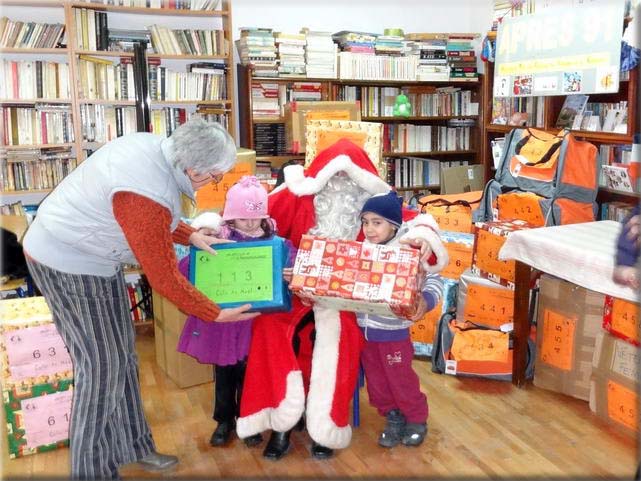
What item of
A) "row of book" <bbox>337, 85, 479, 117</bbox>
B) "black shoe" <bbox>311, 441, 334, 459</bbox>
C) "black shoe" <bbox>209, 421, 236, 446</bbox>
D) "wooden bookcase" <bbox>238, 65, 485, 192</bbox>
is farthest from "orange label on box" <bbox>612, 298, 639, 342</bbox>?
"row of book" <bbox>337, 85, 479, 117</bbox>

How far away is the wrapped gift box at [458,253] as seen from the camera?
3.31 metres

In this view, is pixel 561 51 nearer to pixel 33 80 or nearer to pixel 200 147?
pixel 200 147

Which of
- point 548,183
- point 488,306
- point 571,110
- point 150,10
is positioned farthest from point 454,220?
point 150,10

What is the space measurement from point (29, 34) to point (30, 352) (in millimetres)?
2392

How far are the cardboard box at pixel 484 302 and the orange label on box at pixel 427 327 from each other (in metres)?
0.11

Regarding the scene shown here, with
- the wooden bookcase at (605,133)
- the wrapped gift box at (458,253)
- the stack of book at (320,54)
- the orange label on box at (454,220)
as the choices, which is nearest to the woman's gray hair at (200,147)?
the wrapped gift box at (458,253)

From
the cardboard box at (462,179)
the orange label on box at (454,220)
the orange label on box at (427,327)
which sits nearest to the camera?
the orange label on box at (427,327)

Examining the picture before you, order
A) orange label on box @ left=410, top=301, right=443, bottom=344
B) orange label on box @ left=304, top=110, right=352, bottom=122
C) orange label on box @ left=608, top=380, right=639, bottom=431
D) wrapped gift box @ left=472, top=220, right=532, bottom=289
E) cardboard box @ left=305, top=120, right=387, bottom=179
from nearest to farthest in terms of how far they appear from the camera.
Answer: orange label on box @ left=608, top=380, right=639, bottom=431, wrapped gift box @ left=472, top=220, right=532, bottom=289, cardboard box @ left=305, top=120, right=387, bottom=179, orange label on box @ left=410, top=301, right=443, bottom=344, orange label on box @ left=304, top=110, right=352, bottom=122

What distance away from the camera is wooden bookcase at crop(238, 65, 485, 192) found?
4.53 m

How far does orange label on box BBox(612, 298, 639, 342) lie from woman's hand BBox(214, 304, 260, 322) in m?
1.42

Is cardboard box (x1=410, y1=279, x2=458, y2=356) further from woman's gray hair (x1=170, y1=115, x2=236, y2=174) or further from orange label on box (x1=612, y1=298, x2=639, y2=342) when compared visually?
woman's gray hair (x1=170, y1=115, x2=236, y2=174)

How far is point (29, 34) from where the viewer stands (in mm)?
3857

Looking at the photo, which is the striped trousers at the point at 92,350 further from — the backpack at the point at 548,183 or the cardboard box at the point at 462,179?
the cardboard box at the point at 462,179

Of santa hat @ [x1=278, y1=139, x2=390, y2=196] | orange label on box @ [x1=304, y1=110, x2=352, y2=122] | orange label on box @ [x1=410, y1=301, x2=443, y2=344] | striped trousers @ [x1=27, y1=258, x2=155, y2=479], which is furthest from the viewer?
orange label on box @ [x1=304, y1=110, x2=352, y2=122]
